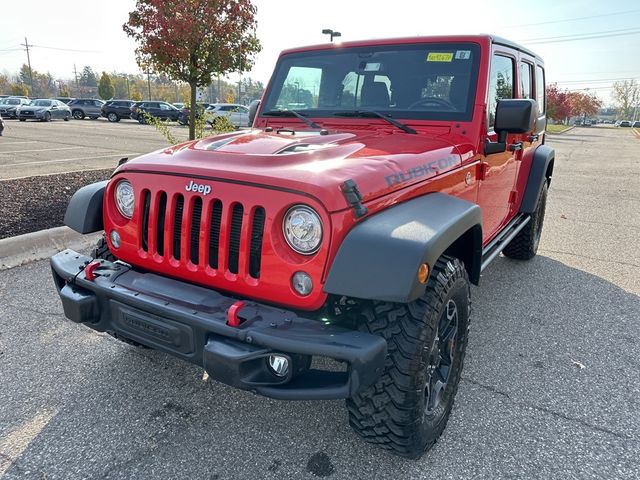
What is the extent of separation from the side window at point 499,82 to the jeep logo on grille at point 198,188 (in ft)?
6.53

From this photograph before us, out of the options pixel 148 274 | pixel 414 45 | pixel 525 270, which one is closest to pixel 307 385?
pixel 148 274

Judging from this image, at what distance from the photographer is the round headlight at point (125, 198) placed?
8.06 ft

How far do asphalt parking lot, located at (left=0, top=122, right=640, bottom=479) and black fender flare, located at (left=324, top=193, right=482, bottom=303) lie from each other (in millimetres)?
942

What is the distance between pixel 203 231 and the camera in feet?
6.95

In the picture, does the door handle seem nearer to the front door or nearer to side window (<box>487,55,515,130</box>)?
the front door

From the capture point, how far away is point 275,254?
1.99 meters

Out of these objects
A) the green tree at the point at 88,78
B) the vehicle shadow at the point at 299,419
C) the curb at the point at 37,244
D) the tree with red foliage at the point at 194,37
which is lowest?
the vehicle shadow at the point at 299,419

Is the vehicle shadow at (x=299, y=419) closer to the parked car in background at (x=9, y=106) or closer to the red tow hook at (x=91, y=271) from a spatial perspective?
the red tow hook at (x=91, y=271)

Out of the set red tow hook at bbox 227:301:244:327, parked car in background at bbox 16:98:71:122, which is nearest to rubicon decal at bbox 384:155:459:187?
red tow hook at bbox 227:301:244:327

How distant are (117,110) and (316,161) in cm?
3549

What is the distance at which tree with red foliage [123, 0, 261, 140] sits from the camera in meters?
7.07

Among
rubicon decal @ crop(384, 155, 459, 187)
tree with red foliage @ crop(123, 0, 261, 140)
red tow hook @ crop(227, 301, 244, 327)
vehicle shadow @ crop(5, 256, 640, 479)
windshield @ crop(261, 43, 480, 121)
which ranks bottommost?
vehicle shadow @ crop(5, 256, 640, 479)

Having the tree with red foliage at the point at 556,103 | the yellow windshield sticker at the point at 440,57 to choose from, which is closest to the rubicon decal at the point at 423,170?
the yellow windshield sticker at the point at 440,57

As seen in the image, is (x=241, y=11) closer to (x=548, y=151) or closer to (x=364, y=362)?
(x=548, y=151)
